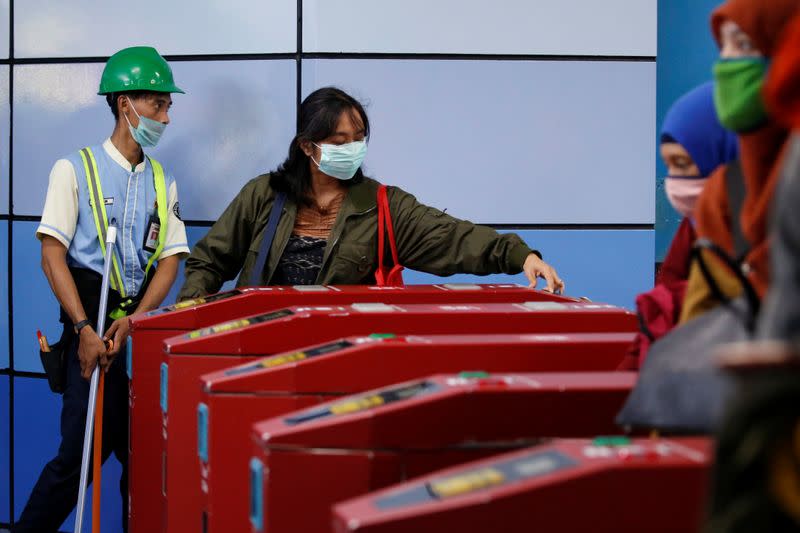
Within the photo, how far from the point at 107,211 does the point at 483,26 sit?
1.34 metres

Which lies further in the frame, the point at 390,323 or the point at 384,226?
the point at 384,226

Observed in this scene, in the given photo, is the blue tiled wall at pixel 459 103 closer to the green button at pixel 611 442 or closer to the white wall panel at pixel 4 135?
the white wall panel at pixel 4 135

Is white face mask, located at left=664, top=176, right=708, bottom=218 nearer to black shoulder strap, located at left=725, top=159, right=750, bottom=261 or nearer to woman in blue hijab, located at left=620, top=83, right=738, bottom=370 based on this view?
woman in blue hijab, located at left=620, top=83, right=738, bottom=370

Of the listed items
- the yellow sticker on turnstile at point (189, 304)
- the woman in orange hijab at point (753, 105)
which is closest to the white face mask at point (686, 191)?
the woman in orange hijab at point (753, 105)

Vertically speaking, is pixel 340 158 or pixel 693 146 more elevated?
pixel 340 158

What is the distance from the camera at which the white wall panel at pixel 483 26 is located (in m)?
3.72

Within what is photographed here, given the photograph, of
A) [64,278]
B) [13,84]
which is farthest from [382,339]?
[13,84]

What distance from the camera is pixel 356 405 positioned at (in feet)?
4.99

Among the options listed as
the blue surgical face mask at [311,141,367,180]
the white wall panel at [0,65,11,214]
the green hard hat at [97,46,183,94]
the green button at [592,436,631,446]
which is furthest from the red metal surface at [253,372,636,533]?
the white wall panel at [0,65,11,214]

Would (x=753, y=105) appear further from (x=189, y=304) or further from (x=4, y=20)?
(x=4, y=20)

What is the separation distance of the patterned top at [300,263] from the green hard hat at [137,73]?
726 mm

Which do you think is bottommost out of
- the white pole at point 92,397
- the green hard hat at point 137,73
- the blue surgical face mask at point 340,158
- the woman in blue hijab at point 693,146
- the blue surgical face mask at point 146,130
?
the white pole at point 92,397

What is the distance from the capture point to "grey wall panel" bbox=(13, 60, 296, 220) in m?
3.78

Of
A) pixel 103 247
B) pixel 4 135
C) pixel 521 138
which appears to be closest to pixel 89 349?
pixel 103 247
